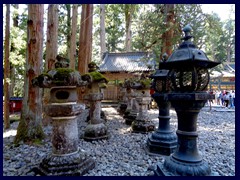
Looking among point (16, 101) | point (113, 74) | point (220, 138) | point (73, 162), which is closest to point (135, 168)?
point (73, 162)

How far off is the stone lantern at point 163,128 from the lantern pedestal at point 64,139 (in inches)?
60.8

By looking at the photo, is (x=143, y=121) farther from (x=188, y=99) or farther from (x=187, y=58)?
(x=187, y=58)

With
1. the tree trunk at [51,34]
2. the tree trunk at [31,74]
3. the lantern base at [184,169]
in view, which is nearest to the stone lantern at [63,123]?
the lantern base at [184,169]

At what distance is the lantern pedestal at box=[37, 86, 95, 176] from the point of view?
289 cm

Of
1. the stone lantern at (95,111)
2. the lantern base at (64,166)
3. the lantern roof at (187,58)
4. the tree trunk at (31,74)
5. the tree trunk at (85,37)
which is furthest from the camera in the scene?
the tree trunk at (85,37)

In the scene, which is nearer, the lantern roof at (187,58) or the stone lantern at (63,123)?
the lantern roof at (187,58)

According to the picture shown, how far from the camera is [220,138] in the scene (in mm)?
5590

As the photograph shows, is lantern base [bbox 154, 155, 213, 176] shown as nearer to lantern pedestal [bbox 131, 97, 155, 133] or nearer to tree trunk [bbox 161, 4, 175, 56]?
lantern pedestal [bbox 131, 97, 155, 133]

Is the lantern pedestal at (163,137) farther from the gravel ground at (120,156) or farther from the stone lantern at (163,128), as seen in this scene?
the gravel ground at (120,156)

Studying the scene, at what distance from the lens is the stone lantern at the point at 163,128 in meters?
3.95

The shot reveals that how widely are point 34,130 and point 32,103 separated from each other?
0.68 metres

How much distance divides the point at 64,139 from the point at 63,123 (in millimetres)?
265

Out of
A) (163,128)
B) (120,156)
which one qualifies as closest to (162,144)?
(163,128)

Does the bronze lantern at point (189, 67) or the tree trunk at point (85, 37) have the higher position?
the tree trunk at point (85, 37)
